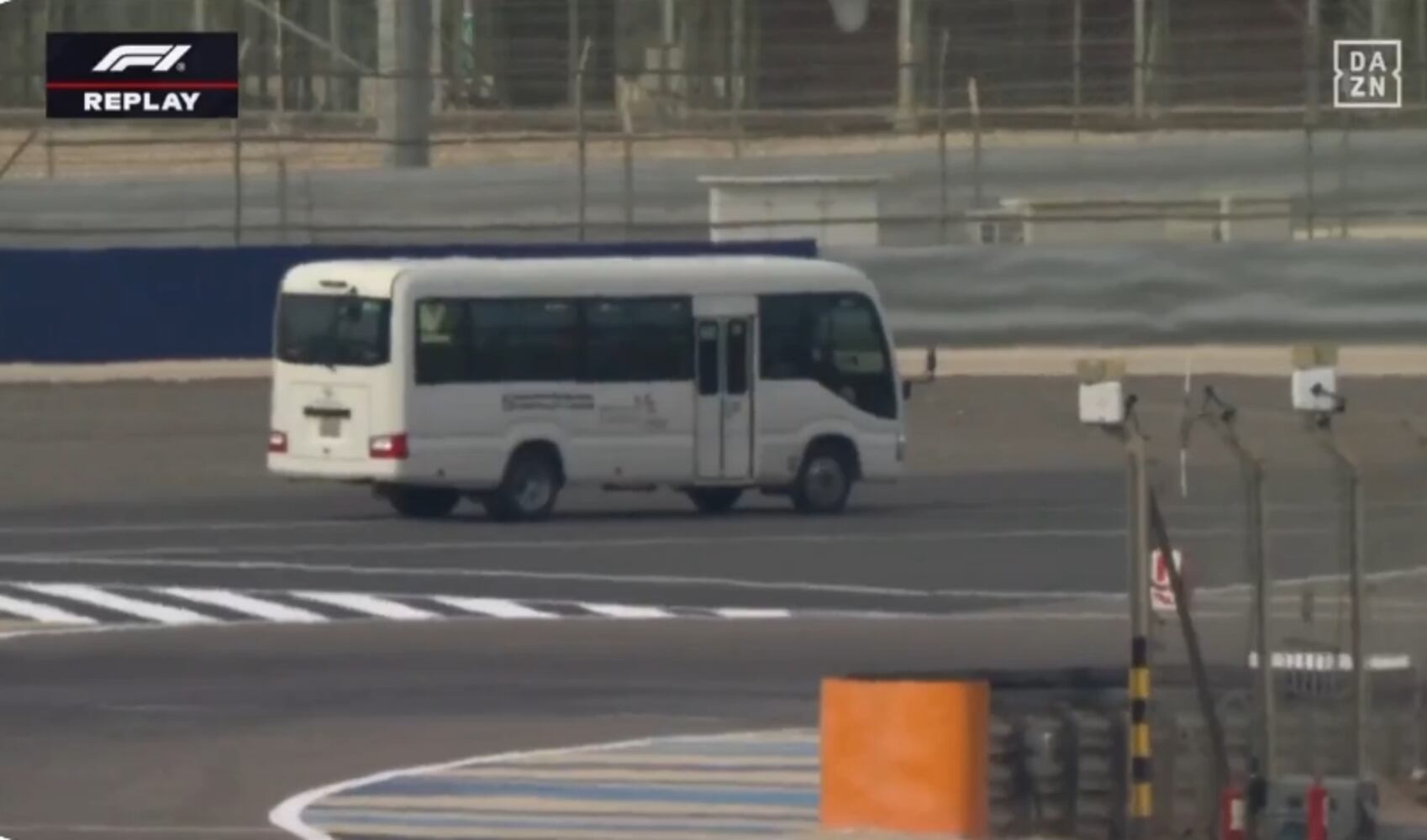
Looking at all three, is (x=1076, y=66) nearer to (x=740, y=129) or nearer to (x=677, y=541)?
(x=740, y=129)

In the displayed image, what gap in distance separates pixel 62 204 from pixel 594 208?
6.68 metres

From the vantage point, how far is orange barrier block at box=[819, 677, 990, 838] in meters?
13.1

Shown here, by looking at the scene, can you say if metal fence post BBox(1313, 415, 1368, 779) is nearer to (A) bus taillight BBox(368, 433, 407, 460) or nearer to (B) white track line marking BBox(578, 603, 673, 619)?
(B) white track line marking BBox(578, 603, 673, 619)

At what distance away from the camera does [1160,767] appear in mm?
13258

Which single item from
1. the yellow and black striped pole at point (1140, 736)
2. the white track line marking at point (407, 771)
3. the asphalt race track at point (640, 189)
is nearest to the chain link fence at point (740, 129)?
the asphalt race track at point (640, 189)

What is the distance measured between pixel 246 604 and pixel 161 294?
1474cm

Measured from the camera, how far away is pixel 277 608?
77.0 feet

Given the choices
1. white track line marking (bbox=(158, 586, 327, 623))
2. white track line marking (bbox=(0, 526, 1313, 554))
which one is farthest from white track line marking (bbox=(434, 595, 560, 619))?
white track line marking (bbox=(0, 526, 1313, 554))

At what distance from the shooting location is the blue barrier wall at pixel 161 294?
37562 millimetres

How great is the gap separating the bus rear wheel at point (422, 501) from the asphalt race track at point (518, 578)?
1.58ft

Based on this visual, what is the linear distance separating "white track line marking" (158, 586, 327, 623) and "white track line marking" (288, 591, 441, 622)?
0.36 m

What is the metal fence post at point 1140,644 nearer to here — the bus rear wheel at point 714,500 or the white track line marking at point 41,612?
the white track line marking at point 41,612

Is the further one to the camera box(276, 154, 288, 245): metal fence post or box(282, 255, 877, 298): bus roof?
box(276, 154, 288, 245): metal fence post

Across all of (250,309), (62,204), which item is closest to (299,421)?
(250,309)
